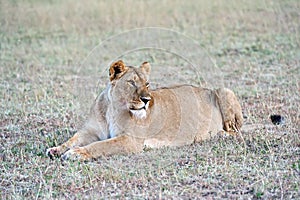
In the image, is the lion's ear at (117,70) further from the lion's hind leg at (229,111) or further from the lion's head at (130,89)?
the lion's hind leg at (229,111)

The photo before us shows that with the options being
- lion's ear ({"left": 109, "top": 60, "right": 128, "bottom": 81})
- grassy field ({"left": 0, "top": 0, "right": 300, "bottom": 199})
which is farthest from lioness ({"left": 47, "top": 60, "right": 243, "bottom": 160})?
grassy field ({"left": 0, "top": 0, "right": 300, "bottom": 199})

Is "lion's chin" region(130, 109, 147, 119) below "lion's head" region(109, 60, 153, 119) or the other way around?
below

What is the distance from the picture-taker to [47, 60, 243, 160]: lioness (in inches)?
239

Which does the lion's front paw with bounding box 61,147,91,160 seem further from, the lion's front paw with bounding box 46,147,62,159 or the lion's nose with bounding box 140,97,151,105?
the lion's nose with bounding box 140,97,151,105

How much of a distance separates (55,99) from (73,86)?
1.12m

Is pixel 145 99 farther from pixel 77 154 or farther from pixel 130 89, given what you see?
pixel 77 154

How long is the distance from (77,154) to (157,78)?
460 cm

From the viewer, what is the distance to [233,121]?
7246mm

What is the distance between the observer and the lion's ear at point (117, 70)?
612 centimetres

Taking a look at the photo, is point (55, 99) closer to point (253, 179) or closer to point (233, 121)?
point (233, 121)

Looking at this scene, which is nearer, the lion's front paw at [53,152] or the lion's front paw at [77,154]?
the lion's front paw at [77,154]

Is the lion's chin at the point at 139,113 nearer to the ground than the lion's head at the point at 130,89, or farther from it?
nearer to the ground

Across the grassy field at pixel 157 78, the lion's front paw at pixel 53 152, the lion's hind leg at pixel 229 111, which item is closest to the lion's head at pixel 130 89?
the grassy field at pixel 157 78

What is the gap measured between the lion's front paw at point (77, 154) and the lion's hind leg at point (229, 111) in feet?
5.94
